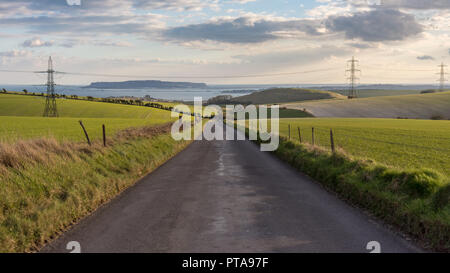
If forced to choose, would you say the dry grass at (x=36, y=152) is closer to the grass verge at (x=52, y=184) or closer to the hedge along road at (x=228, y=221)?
the grass verge at (x=52, y=184)

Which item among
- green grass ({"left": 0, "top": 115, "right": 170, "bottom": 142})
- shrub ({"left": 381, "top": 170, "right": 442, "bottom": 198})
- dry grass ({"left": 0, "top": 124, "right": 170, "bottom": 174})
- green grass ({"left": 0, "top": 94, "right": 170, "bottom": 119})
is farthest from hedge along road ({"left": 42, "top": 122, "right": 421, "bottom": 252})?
green grass ({"left": 0, "top": 94, "right": 170, "bottom": 119})

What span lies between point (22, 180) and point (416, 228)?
31.9ft

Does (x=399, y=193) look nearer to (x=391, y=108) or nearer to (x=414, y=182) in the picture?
(x=414, y=182)

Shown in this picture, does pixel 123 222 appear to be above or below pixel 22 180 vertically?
below

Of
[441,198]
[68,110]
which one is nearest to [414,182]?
[441,198]

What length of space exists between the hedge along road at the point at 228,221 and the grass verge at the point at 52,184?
1.53 feet

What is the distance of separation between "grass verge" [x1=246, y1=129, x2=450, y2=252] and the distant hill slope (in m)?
95.9

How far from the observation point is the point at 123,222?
352 inches

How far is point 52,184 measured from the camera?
10.8 metres

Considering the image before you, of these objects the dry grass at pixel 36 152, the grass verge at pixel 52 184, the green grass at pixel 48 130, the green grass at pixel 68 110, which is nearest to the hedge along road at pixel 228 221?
the grass verge at pixel 52 184

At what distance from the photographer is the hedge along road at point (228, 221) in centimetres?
733

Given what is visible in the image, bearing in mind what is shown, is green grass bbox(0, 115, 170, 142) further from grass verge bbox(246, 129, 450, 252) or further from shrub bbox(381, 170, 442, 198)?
shrub bbox(381, 170, 442, 198)
